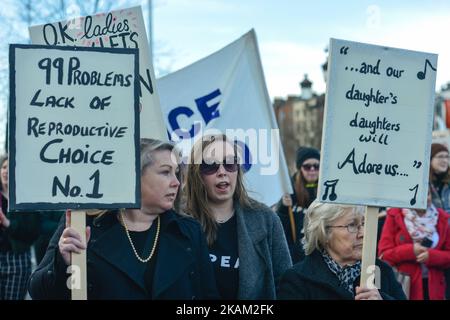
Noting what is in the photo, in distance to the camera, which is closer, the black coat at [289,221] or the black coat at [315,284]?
the black coat at [315,284]

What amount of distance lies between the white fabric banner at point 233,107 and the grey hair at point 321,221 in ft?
6.78

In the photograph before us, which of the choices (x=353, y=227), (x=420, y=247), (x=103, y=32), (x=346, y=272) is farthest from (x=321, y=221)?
(x=420, y=247)

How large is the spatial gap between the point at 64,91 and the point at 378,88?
1.43 m

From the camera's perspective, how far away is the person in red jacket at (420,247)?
6.99 meters

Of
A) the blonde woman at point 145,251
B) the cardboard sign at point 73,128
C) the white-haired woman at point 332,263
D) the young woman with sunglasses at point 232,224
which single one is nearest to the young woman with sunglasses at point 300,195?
the young woman with sunglasses at point 232,224

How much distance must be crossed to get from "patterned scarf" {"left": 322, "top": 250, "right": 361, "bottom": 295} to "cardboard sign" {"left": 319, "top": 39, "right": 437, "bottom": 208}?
1.31 feet

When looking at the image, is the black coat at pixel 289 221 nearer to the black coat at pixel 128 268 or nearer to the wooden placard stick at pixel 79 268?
the black coat at pixel 128 268

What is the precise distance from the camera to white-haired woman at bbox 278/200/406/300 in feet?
13.7

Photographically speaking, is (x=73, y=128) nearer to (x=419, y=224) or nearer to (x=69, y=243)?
(x=69, y=243)

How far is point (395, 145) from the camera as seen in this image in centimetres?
410

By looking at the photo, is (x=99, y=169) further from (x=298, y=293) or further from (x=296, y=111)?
(x=296, y=111)

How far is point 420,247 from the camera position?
698cm
